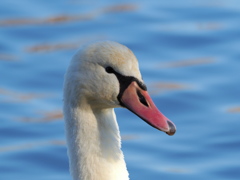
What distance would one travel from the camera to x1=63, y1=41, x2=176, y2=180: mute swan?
661 cm

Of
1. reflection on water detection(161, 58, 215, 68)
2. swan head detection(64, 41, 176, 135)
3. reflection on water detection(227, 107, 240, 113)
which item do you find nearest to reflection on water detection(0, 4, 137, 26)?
reflection on water detection(161, 58, 215, 68)

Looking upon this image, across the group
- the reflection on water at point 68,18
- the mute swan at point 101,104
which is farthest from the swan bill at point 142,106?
the reflection on water at point 68,18

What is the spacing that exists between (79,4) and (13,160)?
437 centimetres

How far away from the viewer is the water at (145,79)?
10.2 m

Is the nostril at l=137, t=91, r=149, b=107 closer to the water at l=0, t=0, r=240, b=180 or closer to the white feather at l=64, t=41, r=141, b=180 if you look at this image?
the white feather at l=64, t=41, r=141, b=180

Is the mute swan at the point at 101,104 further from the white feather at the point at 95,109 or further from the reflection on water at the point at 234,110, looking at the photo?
the reflection on water at the point at 234,110

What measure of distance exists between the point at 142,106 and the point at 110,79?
0.27m

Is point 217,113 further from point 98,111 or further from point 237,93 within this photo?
point 98,111

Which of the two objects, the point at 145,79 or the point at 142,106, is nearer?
the point at 142,106

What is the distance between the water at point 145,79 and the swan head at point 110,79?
10.4 ft

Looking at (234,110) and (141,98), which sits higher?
(234,110)

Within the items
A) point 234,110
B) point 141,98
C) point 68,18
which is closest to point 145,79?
point 234,110

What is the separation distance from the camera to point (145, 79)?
38.1ft

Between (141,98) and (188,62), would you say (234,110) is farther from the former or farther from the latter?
(141,98)
